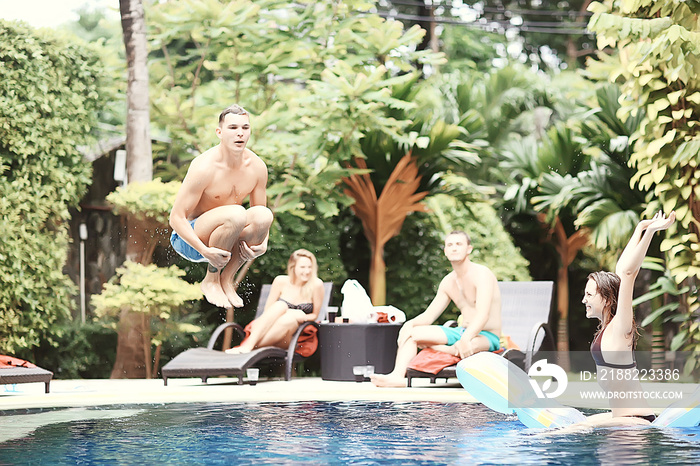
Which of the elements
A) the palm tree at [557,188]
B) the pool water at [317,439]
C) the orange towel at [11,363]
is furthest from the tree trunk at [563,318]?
the orange towel at [11,363]

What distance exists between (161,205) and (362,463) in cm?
698

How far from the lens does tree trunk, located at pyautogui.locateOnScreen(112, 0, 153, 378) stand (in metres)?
12.1

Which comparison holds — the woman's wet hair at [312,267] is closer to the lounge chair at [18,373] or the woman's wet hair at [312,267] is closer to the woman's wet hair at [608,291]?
the lounge chair at [18,373]

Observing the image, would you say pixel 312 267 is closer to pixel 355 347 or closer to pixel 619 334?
pixel 355 347

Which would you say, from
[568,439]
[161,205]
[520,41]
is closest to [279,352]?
[161,205]

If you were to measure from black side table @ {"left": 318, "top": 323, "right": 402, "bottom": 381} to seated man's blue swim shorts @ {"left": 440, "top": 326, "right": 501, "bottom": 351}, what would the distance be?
3.38ft

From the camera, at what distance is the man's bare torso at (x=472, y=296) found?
10.0m

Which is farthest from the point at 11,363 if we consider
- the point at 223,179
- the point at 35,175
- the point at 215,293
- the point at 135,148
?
the point at 223,179

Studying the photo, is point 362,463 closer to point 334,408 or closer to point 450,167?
point 334,408

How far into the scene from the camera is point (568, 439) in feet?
20.1

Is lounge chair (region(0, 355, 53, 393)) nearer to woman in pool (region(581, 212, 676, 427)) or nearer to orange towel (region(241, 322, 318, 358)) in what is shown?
orange towel (region(241, 322, 318, 358))

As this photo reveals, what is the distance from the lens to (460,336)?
33.5ft

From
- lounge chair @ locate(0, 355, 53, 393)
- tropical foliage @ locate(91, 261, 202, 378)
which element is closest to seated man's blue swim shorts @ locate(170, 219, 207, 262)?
lounge chair @ locate(0, 355, 53, 393)

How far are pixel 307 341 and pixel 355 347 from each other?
2.22 feet
